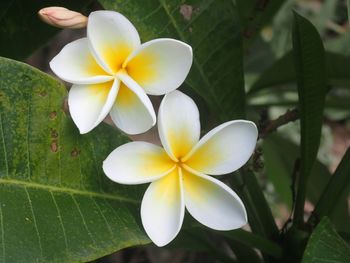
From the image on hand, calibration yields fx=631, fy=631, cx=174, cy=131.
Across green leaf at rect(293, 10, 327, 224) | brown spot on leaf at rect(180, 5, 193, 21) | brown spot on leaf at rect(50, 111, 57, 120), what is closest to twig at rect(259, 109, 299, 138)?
green leaf at rect(293, 10, 327, 224)

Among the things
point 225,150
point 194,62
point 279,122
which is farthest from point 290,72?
point 225,150

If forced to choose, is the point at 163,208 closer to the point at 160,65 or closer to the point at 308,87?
the point at 160,65

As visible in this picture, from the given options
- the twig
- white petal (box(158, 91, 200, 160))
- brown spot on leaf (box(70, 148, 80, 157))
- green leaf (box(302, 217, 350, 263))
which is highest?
white petal (box(158, 91, 200, 160))

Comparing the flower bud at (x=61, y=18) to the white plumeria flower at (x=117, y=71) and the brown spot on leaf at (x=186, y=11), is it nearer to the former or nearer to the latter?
the white plumeria flower at (x=117, y=71)

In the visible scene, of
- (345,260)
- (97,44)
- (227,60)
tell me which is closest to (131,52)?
(97,44)

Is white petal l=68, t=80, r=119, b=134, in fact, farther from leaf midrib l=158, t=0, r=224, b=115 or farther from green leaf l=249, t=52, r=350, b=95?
green leaf l=249, t=52, r=350, b=95

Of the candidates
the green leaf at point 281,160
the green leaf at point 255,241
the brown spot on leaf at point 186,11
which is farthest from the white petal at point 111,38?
the green leaf at point 281,160

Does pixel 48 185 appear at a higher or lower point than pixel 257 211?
higher
